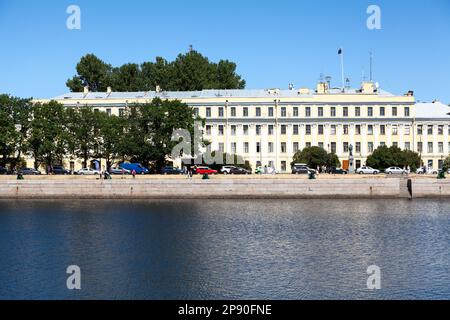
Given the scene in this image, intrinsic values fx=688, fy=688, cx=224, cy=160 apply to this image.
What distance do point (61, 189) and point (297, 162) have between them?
1246 inches

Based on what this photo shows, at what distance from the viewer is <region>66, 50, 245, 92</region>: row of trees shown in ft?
364

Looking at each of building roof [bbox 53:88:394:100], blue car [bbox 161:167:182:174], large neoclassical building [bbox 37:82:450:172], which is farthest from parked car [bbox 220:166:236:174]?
building roof [bbox 53:88:394:100]

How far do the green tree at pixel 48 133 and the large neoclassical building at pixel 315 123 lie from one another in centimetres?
1319

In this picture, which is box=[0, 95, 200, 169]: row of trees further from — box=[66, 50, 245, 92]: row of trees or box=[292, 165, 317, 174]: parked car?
box=[66, 50, 245, 92]: row of trees

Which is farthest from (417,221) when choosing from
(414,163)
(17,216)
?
(414,163)

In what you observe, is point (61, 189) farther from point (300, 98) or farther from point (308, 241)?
point (300, 98)

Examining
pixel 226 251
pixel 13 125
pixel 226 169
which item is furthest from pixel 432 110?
pixel 226 251

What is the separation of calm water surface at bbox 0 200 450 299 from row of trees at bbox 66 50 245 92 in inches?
2355

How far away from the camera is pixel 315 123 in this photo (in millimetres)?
92750

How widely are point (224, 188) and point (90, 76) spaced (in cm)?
6256

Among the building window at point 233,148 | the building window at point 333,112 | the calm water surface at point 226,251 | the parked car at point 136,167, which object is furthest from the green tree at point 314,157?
the calm water surface at point 226,251

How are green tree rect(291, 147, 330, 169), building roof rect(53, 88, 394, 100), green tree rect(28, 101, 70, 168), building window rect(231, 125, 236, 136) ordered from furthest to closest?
building roof rect(53, 88, 394, 100), building window rect(231, 125, 236, 136), green tree rect(291, 147, 330, 169), green tree rect(28, 101, 70, 168)

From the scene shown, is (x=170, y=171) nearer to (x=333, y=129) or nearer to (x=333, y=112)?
(x=333, y=129)

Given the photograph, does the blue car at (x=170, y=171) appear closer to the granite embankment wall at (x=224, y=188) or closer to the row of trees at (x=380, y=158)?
the row of trees at (x=380, y=158)
